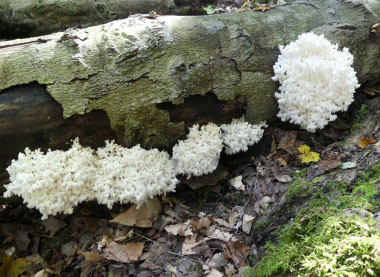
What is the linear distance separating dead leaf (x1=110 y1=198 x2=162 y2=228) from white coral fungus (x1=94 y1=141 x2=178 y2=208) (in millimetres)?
266

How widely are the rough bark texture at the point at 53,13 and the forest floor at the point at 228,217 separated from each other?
3.74 m

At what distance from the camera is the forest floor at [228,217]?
287 cm

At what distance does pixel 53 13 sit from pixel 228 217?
17.6 ft

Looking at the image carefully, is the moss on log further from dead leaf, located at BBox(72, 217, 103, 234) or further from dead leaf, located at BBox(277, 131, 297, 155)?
dead leaf, located at BBox(72, 217, 103, 234)

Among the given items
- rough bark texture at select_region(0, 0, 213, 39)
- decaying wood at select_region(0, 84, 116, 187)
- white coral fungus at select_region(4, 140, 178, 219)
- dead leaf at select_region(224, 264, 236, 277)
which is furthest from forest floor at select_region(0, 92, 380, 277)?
rough bark texture at select_region(0, 0, 213, 39)

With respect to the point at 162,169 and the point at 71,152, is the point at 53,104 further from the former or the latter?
the point at 162,169

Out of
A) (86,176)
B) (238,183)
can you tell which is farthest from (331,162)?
(86,176)

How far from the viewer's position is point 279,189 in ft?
12.9

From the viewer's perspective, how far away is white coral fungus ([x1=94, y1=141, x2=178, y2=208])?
348 cm

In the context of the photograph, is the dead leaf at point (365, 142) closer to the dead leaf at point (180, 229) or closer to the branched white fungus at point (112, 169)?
the branched white fungus at point (112, 169)

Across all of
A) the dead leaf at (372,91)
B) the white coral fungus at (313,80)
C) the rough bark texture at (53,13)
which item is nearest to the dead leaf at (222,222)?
the white coral fungus at (313,80)

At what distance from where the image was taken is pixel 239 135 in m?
4.03

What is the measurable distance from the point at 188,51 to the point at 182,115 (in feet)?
2.64

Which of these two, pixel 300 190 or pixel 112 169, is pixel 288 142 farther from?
pixel 112 169
